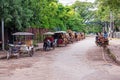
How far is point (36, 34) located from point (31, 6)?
16.4m

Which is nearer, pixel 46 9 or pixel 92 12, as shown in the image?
pixel 46 9

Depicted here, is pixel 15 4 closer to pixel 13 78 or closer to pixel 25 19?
pixel 25 19

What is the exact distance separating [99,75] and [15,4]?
1517 centimetres

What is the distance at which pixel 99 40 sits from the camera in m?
40.3

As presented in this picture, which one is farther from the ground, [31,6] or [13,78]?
[31,6]

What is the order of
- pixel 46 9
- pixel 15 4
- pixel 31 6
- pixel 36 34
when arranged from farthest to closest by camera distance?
pixel 36 34 < pixel 46 9 < pixel 31 6 < pixel 15 4

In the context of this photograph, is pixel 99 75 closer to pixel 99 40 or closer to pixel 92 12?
pixel 99 40

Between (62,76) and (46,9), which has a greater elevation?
(46,9)

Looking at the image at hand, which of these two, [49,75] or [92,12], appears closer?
[49,75]

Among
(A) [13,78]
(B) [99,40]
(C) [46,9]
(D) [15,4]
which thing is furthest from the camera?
(C) [46,9]

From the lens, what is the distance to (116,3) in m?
33.4

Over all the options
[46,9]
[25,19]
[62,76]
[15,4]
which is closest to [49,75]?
[62,76]

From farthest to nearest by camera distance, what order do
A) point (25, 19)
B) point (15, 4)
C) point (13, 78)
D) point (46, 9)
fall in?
point (46, 9)
point (25, 19)
point (15, 4)
point (13, 78)

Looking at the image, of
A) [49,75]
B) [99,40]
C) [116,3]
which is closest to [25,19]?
[116,3]
